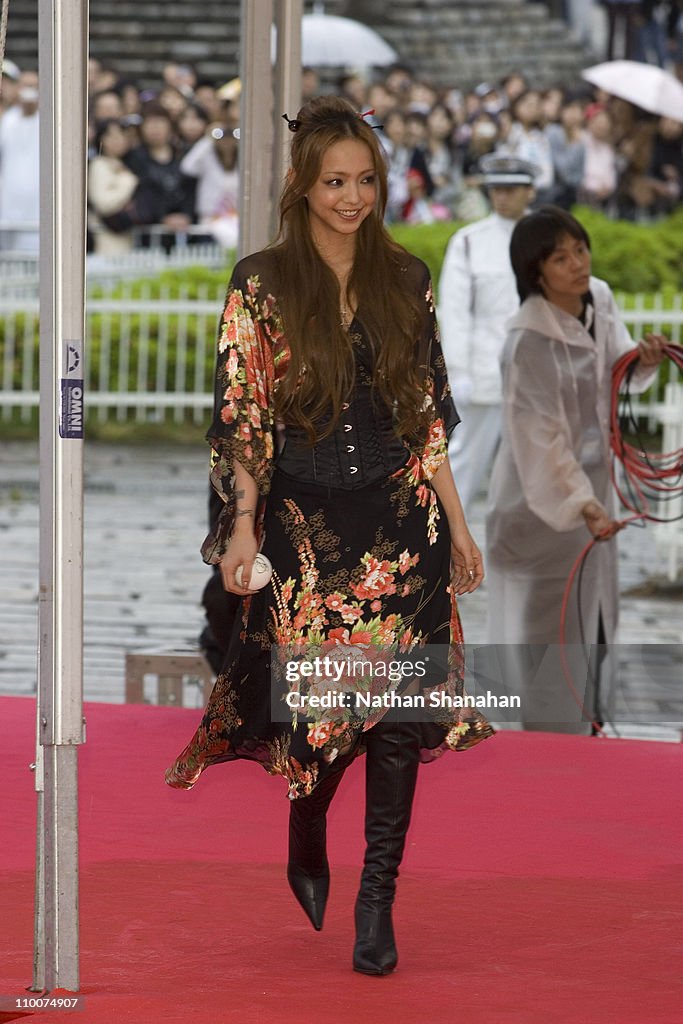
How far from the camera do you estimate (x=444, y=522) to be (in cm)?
375

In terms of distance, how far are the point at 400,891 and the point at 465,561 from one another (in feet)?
2.68

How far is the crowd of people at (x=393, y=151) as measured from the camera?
16.4 meters

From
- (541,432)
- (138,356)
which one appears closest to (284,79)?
(541,432)

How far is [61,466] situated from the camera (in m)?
3.39

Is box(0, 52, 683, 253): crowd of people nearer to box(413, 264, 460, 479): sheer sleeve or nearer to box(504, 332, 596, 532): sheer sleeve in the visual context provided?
box(504, 332, 596, 532): sheer sleeve

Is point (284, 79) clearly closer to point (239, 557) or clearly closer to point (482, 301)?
point (239, 557)

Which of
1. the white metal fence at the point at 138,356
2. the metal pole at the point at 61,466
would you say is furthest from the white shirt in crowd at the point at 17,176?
the metal pole at the point at 61,466

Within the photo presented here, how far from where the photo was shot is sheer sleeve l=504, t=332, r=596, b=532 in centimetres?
579

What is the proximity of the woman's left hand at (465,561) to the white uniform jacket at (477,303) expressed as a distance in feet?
14.9

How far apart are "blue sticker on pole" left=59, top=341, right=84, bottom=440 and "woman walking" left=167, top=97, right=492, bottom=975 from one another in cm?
34

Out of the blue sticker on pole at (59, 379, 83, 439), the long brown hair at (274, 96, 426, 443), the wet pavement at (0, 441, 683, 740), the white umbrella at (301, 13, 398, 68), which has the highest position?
the white umbrella at (301, 13, 398, 68)

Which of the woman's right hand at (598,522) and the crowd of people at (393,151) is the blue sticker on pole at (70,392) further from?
the crowd of people at (393,151)

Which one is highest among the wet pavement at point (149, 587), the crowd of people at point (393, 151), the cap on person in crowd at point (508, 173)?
the crowd of people at point (393, 151)

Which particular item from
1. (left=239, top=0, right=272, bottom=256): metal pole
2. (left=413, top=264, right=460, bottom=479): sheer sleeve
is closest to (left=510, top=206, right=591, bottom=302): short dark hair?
(left=239, top=0, right=272, bottom=256): metal pole
